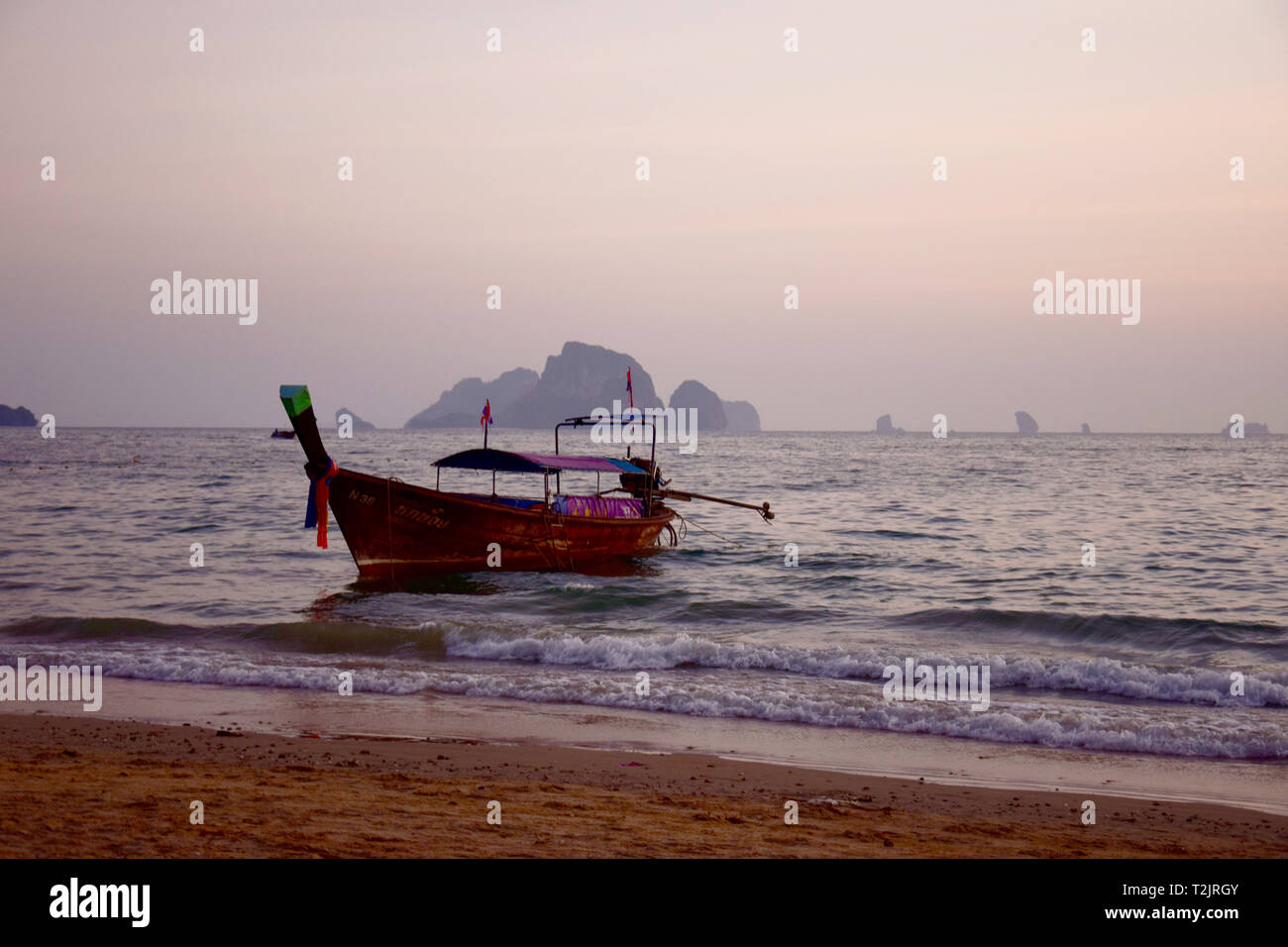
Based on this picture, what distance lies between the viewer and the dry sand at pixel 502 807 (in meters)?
4.98

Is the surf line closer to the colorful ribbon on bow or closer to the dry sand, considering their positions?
the dry sand

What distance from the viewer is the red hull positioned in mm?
17328

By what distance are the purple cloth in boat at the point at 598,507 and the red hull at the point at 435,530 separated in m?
0.57

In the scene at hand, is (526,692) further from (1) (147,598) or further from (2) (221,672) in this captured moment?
(1) (147,598)

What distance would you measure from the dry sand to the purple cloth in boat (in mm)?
11818

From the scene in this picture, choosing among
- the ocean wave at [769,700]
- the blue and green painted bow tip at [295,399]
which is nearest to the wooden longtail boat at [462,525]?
the blue and green painted bow tip at [295,399]

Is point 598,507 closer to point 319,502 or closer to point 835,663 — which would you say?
point 319,502

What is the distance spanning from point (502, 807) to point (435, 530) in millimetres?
12309

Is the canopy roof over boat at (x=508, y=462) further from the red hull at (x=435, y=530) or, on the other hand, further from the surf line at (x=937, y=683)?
the surf line at (x=937, y=683)

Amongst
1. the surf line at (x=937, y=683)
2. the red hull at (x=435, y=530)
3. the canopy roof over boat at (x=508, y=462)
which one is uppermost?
the canopy roof over boat at (x=508, y=462)

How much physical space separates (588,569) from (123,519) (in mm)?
16941

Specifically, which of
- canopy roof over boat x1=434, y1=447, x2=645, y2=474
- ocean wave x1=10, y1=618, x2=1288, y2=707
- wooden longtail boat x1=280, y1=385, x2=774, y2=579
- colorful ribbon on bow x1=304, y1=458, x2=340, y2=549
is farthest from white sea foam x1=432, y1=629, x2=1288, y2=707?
canopy roof over boat x1=434, y1=447, x2=645, y2=474

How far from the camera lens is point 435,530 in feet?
58.0
